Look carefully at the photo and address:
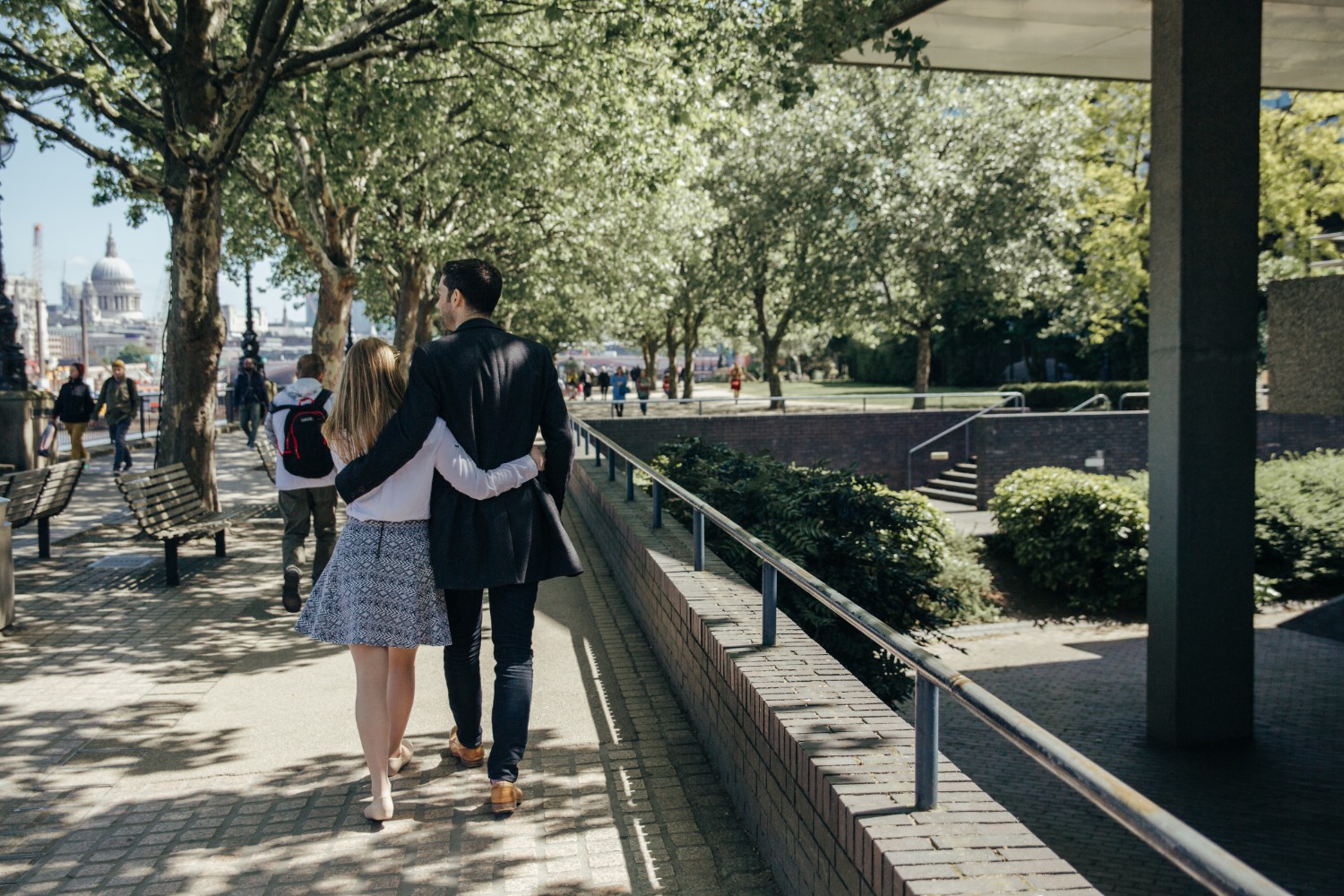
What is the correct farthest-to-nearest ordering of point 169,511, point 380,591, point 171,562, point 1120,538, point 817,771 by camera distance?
point 1120,538 → point 169,511 → point 171,562 → point 380,591 → point 817,771

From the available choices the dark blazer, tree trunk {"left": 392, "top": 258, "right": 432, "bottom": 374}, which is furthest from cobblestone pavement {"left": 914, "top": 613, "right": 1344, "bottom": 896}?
tree trunk {"left": 392, "top": 258, "right": 432, "bottom": 374}

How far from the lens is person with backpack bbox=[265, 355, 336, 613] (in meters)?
7.29

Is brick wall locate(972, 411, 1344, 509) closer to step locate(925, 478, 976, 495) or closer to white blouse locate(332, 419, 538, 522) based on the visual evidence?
step locate(925, 478, 976, 495)

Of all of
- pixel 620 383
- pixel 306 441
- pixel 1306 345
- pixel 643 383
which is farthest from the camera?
A: pixel 643 383

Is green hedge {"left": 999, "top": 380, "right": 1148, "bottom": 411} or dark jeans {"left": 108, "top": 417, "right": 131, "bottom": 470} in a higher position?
green hedge {"left": 999, "top": 380, "right": 1148, "bottom": 411}

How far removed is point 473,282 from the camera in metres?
4.16

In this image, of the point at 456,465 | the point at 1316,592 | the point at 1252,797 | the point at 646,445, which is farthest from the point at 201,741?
the point at 646,445

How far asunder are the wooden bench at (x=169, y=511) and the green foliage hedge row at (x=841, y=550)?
4134 mm

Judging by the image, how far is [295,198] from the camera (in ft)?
76.0

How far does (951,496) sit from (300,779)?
19.8 metres

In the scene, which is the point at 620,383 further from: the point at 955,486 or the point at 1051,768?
the point at 1051,768

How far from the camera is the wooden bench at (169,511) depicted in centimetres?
858

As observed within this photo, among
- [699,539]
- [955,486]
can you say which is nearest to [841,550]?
[699,539]

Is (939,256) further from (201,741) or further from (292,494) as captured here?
(201,741)
